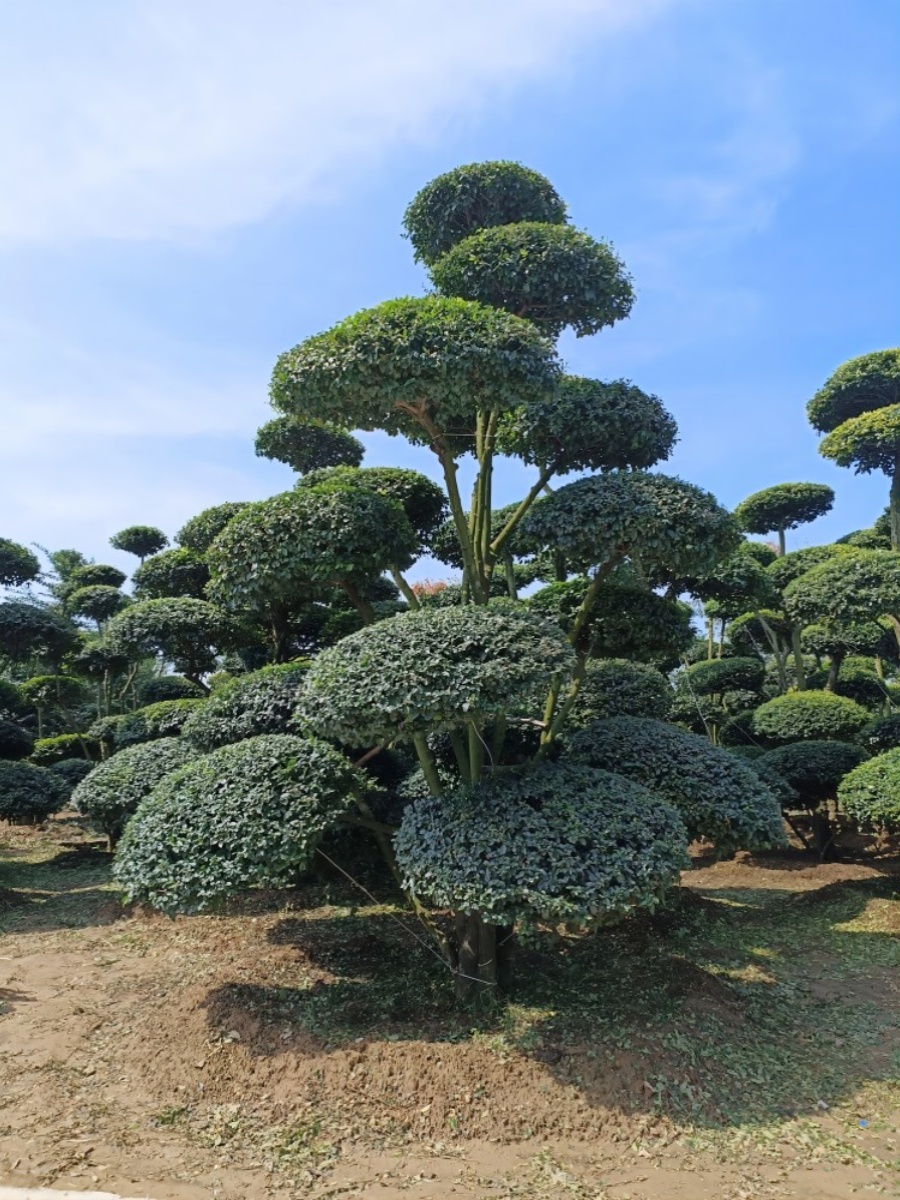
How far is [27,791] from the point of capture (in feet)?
28.2

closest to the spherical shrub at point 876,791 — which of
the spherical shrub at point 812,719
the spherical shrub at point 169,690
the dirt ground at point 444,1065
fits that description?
the dirt ground at point 444,1065

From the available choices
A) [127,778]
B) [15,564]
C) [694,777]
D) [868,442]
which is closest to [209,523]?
[127,778]

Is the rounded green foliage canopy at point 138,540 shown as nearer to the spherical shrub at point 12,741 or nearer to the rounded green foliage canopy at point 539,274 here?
the spherical shrub at point 12,741

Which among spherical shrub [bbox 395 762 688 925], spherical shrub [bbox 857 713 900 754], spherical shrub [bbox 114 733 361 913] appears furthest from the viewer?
spherical shrub [bbox 857 713 900 754]

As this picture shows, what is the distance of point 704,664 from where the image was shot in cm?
1279

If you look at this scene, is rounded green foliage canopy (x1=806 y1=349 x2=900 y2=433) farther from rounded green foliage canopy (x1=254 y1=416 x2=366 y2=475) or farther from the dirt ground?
the dirt ground

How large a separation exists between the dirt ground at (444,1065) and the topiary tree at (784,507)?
780cm

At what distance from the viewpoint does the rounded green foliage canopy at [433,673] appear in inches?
152

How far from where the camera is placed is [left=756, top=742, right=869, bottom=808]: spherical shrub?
809 centimetres

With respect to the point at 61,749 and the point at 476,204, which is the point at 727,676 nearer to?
the point at 476,204

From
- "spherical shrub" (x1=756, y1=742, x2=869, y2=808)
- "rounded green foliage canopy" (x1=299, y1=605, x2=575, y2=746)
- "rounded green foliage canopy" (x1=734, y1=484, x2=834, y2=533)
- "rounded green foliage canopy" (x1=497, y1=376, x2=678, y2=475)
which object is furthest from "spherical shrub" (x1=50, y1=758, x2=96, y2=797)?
"rounded green foliage canopy" (x1=734, y1=484, x2=834, y2=533)

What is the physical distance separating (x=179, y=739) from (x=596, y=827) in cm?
468

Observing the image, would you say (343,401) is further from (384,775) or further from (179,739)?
(179,739)

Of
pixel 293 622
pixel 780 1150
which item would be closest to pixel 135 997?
pixel 780 1150
